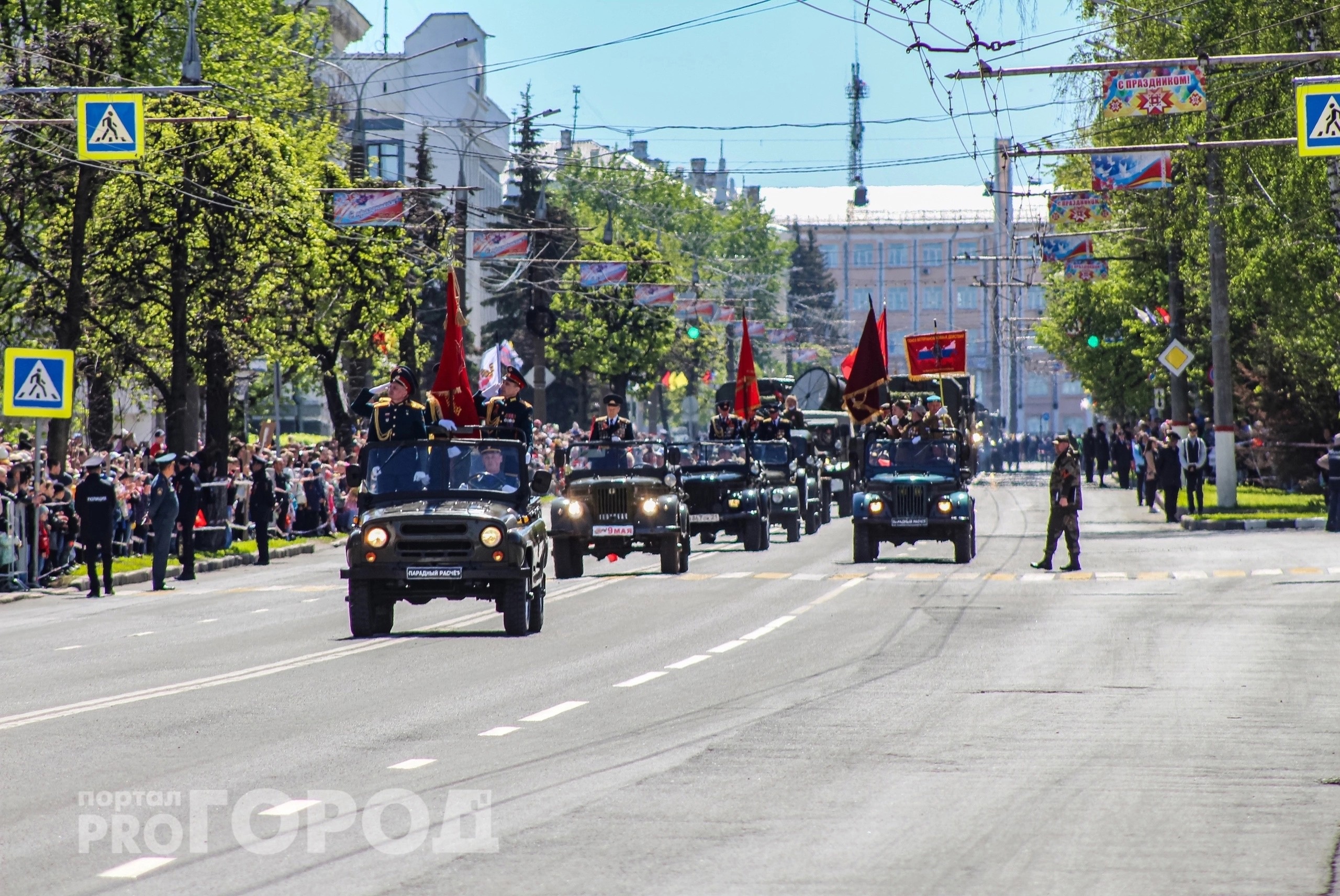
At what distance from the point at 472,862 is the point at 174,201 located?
34508mm

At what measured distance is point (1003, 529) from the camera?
41.8 meters

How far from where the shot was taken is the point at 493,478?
19.2 m

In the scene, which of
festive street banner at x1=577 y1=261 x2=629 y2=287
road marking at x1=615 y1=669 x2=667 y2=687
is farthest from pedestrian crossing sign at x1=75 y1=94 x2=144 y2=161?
festive street banner at x1=577 y1=261 x2=629 y2=287

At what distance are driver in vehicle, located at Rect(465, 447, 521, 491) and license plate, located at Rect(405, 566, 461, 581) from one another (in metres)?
1.10

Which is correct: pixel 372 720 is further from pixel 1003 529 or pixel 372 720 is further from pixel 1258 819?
pixel 1003 529

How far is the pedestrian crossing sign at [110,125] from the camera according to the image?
85.5 ft

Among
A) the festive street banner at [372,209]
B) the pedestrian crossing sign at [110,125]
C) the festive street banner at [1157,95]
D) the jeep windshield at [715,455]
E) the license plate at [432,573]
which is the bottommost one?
the license plate at [432,573]

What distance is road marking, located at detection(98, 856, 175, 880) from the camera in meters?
7.79

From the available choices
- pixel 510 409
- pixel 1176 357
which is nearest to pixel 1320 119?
pixel 510 409

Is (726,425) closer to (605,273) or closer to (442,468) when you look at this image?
(605,273)

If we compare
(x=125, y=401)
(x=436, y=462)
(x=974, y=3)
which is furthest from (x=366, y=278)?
(x=436, y=462)

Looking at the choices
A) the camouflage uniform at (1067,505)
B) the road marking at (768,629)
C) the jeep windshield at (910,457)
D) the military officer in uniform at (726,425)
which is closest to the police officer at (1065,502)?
the camouflage uniform at (1067,505)

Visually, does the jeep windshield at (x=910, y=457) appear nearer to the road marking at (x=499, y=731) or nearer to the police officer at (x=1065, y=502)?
the police officer at (x=1065, y=502)

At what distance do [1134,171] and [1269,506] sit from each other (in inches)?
459
